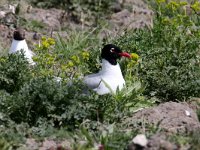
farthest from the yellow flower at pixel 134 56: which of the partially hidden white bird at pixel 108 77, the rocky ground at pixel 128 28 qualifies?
the rocky ground at pixel 128 28

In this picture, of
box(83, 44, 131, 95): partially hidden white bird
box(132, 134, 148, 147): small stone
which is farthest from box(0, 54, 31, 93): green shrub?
box(132, 134, 148, 147): small stone

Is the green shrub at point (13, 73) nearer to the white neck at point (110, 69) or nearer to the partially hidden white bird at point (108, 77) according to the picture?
the partially hidden white bird at point (108, 77)

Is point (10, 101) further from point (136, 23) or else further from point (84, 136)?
point (136, 23)

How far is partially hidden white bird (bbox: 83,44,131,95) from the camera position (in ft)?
24.6

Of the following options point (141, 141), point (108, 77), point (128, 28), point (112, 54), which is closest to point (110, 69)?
point (108, 77)

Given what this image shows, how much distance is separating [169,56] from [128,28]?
290 centimetres

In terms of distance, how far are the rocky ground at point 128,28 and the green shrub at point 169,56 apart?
1.09ft

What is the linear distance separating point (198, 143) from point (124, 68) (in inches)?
111

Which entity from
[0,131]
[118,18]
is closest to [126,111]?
[0,131]

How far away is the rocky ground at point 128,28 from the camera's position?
643 centimetres

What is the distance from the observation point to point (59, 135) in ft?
21.6

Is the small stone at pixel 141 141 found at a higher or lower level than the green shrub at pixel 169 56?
lower

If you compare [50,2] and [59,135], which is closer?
[59,135]

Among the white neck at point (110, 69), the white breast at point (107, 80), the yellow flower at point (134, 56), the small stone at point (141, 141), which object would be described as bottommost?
the small stone at point (141, 141)
